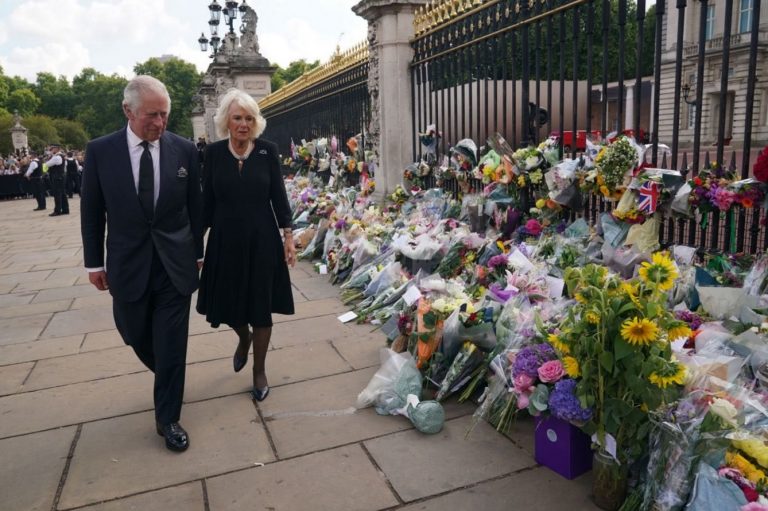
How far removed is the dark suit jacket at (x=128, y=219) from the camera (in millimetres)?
2943

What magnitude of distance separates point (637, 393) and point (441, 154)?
16.8ft

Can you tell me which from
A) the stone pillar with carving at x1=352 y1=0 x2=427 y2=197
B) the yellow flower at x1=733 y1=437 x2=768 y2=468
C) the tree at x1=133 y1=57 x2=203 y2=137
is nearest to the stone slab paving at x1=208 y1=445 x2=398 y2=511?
the yellow flower at x1=733 y1=437 x2=768 y2=468

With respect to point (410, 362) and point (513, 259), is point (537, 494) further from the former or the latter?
point (513, 259)

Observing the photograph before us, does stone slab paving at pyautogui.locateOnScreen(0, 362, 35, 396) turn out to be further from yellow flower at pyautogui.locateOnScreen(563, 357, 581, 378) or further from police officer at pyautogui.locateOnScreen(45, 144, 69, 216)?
police officer at pyautogui.locateOnScreen(45, 144, 69, 216)

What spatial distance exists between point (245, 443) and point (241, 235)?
3.71 ft

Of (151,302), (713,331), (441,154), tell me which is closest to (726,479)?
(713,331)

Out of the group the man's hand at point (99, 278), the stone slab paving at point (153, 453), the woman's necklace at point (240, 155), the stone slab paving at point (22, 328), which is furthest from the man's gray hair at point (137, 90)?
the stone slab paving at point (22, 328)

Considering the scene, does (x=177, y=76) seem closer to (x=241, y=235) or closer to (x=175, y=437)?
(x=241, y=235)

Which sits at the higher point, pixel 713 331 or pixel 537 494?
pixel 713 331

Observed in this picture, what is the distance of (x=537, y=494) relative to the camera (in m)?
2.56

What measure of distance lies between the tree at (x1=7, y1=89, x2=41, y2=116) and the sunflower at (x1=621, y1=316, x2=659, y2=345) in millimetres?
87067

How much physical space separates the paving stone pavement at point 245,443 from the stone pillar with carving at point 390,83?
342cm

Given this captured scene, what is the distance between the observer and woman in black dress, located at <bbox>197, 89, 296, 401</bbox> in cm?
338

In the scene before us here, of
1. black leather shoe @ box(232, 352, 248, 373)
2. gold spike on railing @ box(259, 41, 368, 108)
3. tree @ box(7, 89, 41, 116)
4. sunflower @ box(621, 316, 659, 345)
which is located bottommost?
black leather shoe @ box(232, 352, 248, 373)
